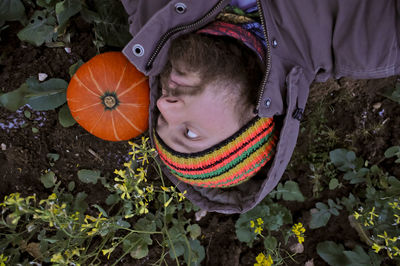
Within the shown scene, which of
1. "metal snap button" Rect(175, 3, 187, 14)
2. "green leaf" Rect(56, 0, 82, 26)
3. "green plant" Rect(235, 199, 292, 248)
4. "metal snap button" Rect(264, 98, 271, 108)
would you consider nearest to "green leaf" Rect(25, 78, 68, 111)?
"green leaf" Rect(56, 0, 82, 26)

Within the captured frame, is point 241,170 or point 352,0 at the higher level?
point 352,0

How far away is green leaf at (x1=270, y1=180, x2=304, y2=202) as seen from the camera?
205 centimetres

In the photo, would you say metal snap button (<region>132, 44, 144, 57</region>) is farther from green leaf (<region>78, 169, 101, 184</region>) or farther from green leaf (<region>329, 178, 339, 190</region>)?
green leaf (<region>329, 178, 339, 190</region>)

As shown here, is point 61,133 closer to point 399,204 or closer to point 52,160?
point 52,160

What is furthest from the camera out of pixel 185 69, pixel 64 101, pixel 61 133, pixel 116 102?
pixel 61 133

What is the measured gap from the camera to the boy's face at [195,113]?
47.0 inches

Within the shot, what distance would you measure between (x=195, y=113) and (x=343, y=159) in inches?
52.5

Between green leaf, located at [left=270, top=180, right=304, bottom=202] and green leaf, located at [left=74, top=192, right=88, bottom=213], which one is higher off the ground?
green leaf, located at [left=74, top=192, right=88, bottom=213]

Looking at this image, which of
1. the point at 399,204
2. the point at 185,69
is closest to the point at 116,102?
the point at 185,69

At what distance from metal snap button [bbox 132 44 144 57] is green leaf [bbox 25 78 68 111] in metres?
0.72

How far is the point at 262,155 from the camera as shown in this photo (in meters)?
1.36

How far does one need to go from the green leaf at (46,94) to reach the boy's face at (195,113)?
36.0 inches

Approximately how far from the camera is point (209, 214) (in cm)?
210

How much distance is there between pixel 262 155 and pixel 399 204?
941 mm
